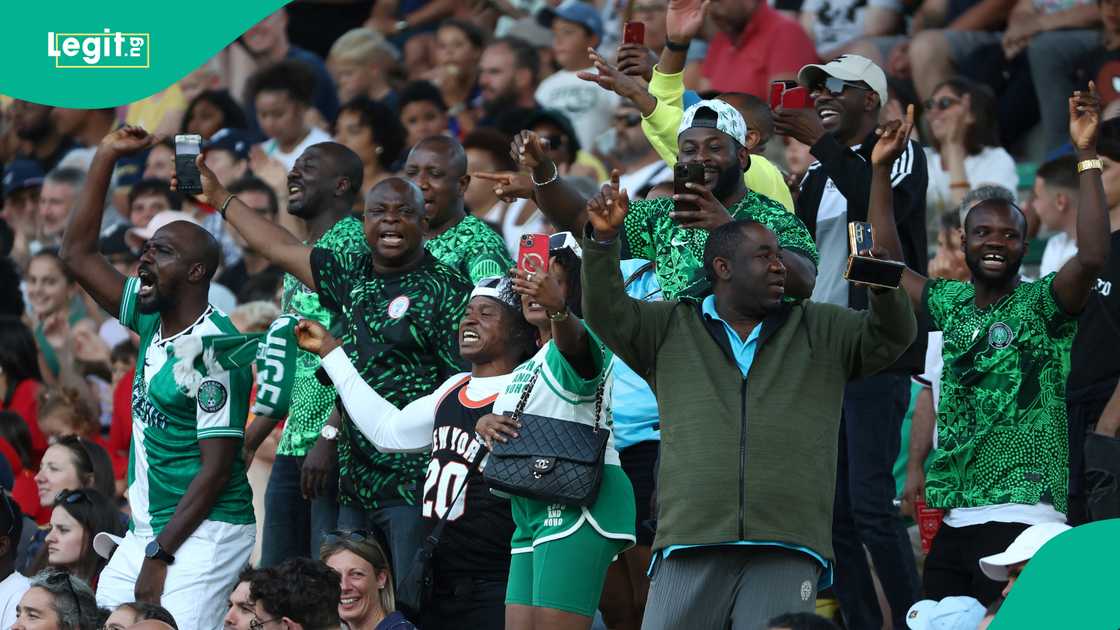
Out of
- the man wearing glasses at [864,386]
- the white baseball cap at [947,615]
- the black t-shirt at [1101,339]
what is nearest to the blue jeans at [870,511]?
the man wearing glasses at [864,386]

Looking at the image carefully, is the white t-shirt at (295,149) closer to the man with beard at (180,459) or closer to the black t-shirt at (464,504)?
the man with beard at (180,459)

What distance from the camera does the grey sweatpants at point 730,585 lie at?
5.59m

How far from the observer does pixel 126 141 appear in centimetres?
766

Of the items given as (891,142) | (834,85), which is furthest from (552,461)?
(834,85)

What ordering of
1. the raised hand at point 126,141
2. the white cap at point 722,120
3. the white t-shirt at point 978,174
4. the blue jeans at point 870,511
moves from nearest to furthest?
the white cap at point 722,120 → the blue jeans at point 870,511 → the raised hand at point 126,141 → the white t-shirt at point 978,174

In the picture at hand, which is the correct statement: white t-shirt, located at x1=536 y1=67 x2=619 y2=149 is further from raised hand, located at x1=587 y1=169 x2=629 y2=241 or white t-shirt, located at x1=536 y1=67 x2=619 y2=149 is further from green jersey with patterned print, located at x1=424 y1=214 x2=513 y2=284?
raised hand, located at x1=587 y1=169 x2=629 y2=241

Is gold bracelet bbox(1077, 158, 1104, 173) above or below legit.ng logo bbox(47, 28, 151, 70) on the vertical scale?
below

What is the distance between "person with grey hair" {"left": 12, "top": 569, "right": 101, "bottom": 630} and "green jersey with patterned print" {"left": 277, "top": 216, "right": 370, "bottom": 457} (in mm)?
1088

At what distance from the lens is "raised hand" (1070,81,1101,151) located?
21.8 feet

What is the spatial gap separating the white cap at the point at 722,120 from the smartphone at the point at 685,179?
1.66ft

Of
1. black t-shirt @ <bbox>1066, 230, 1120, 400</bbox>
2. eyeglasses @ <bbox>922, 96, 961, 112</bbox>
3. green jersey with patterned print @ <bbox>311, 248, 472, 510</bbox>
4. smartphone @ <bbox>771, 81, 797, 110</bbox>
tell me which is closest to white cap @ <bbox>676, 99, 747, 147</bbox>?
smartphone @ <bbox>771, 81, 797, 110</bbox>

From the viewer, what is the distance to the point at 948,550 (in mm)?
6684

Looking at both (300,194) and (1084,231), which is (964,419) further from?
(300,194)

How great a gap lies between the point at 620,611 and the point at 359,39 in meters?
7.95
